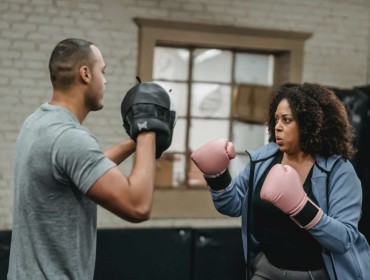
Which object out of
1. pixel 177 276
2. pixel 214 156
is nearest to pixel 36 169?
pixel 214 156

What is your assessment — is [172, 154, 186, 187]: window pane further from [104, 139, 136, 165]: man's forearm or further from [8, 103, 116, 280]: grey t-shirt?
[8, 103, 116, 280]: grey t-shirt

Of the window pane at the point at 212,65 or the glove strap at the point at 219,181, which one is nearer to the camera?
the glove strap at the point at 219,181

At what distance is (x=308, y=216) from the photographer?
9.10ft

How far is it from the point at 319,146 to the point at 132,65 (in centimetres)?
325

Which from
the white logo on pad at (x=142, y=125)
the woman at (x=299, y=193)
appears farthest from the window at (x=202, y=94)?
the white logo on pad at (x=142, y=125)

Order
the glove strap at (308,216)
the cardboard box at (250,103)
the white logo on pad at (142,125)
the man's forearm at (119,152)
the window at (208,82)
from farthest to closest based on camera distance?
the cardboard box at (250,103) → the window at (208,82) → the glove strap at (308,216) → the man's forearm at (119,152) → the white logo on pad at (142,125)

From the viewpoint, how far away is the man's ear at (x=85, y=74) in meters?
2.21

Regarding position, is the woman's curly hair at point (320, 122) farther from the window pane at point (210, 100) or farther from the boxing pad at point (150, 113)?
the window pane at point (210, 100)

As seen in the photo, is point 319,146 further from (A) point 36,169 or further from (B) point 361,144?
(B) point 361,144

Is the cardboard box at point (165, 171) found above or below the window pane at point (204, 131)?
below

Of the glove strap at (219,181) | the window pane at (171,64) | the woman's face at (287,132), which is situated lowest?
the glove strap at (219,181)

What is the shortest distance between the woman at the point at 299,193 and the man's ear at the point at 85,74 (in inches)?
40.3

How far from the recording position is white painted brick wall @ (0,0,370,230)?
574 centimetres

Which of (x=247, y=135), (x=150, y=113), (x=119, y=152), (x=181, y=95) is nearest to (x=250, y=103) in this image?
(x=247, y=135)
